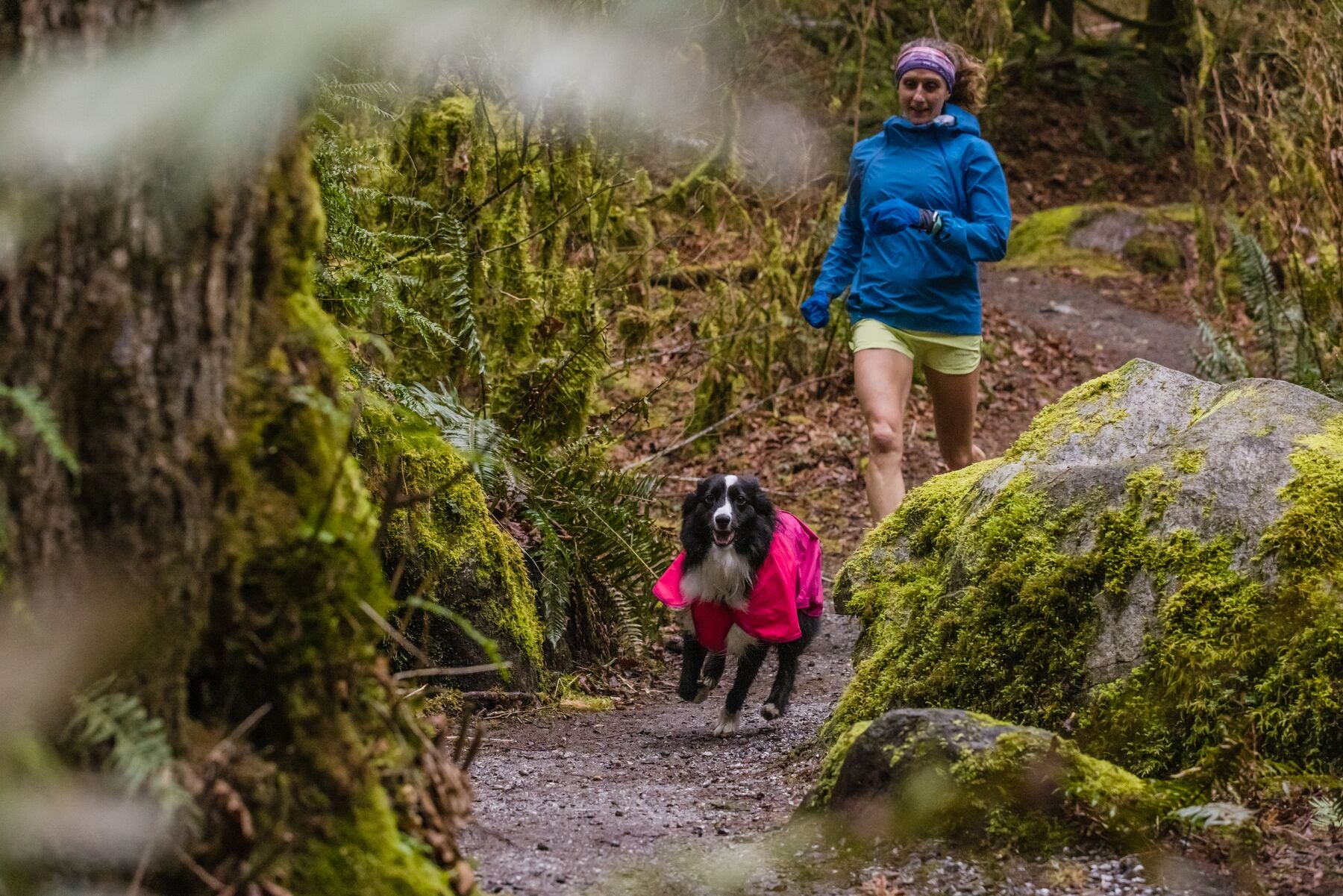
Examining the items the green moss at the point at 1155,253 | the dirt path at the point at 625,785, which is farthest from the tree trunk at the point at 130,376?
the green moss at the point at 1155,253

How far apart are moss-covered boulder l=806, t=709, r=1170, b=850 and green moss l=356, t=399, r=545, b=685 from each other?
290cm

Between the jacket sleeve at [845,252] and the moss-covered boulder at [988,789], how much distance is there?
3961mm

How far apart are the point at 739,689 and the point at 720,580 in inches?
20.6

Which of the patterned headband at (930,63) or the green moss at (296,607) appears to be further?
the patterned headband at (930,63)

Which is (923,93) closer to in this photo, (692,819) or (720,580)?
(720,580)

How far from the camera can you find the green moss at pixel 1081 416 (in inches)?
208

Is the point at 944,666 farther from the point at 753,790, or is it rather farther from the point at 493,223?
the point at 493,223

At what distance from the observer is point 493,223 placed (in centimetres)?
750

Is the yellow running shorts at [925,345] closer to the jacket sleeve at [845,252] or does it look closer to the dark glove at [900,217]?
the jacket sleeve at [845,252]

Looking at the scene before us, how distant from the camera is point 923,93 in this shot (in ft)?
22.3

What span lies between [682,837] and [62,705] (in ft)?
6.37

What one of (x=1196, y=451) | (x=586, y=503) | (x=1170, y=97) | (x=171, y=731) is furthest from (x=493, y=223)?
(x=1170, y=97)

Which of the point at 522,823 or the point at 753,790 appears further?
the point at 753,790

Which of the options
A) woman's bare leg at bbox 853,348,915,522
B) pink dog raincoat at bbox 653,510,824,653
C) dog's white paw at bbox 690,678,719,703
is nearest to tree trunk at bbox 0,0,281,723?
pink dog raincoat at bbox 653,510,824,653
